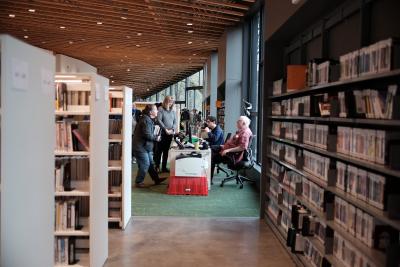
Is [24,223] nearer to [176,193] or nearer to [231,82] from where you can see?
[176,193]

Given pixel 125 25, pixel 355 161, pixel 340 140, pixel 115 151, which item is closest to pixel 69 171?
pixel 115 151

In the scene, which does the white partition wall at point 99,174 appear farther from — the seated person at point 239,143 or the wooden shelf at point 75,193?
the seated person at point 239,143

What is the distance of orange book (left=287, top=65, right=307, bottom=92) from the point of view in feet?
16.3

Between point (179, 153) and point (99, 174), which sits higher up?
point (99, 174)

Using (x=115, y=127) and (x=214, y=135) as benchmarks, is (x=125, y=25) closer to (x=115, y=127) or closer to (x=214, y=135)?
(x=214, y=135)

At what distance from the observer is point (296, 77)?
501 centimetres

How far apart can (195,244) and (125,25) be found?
24.8 feet

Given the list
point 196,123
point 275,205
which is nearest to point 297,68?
point 275,205

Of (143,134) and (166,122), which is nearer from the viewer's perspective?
(143,134)

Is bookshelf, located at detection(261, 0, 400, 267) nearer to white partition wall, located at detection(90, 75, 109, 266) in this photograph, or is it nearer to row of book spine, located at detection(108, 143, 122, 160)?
white partition wall, located at detection(90, 75, 109, 266)

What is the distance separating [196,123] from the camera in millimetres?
15133

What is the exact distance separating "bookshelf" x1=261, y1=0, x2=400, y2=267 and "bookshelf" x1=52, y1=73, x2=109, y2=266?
1959mm

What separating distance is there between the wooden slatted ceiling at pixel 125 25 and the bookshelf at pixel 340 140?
4406 mm

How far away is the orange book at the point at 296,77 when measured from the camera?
4.97 m
